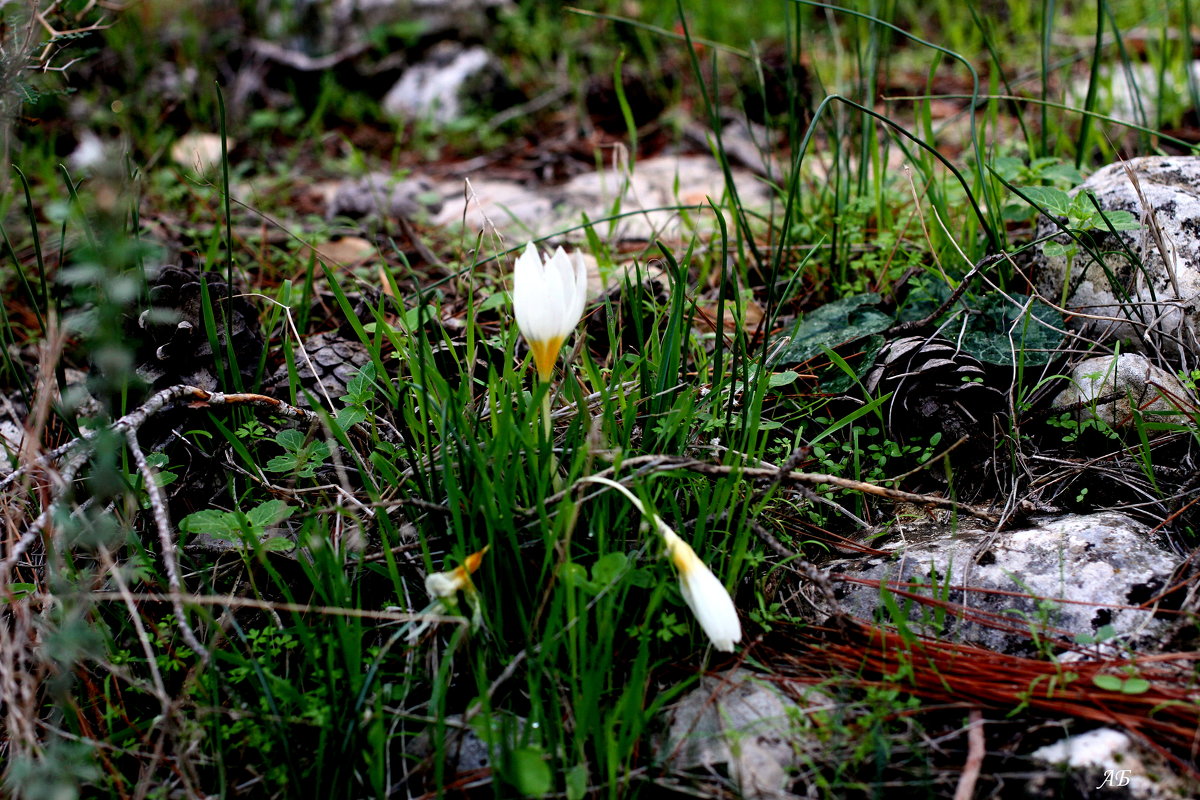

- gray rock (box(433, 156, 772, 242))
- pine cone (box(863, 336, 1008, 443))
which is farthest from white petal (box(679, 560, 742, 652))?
gray rock (box(433, 156, 772, 242))

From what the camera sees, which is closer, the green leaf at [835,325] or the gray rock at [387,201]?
the green leaf at [835,325]

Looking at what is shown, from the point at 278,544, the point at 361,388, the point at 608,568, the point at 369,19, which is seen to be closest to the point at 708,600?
the point at 608,568

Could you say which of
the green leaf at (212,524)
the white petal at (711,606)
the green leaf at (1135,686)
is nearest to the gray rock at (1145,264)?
the green leaf at (1135,686)

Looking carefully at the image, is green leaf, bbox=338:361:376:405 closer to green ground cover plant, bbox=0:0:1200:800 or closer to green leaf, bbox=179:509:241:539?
green ground cover plant, bbox=0:0:1200:800

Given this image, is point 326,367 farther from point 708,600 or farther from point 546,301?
point 708,600

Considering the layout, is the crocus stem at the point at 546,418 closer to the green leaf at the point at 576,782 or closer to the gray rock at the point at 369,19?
the green leaf at the point at 576,782

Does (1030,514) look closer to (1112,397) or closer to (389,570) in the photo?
(1112,397)

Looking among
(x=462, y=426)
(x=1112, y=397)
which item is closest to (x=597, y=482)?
(x=462, y=426)
